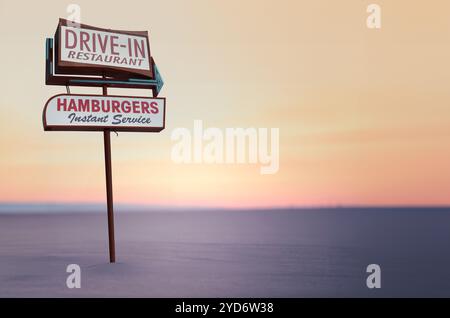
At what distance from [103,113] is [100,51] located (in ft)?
5.84

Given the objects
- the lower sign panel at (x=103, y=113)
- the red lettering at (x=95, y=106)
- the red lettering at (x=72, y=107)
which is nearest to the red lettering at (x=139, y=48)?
the lower sign panel at (x=103, y=113)

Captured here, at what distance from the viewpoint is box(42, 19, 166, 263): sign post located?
13281mm

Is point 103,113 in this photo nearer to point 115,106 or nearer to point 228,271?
point 115,106

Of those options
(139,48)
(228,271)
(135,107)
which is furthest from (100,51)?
(228,271)

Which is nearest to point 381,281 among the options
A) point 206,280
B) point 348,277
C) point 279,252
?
point 348,277

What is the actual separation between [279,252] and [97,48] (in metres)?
10.9

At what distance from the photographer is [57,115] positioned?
13.2 meters

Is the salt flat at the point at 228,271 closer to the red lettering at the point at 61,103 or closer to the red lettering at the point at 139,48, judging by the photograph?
the red lettering at the point at 61,103

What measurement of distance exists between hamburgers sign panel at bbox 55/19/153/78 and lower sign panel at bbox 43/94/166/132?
0.82 meters

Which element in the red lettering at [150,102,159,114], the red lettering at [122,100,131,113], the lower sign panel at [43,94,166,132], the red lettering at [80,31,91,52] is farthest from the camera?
the red lettering at [150,102,159,114]

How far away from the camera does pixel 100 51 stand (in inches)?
537

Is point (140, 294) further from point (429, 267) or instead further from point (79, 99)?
point (429, 267)

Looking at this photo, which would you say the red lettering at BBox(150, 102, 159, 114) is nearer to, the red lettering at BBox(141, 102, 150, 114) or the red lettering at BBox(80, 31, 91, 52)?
the red lettering at BBox(141, 102, 150, 114)

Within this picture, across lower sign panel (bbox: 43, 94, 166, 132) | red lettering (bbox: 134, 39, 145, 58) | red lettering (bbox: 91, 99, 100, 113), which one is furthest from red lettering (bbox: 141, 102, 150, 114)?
Answer: red lettering (bbox: 134, 39, 145, 58)
